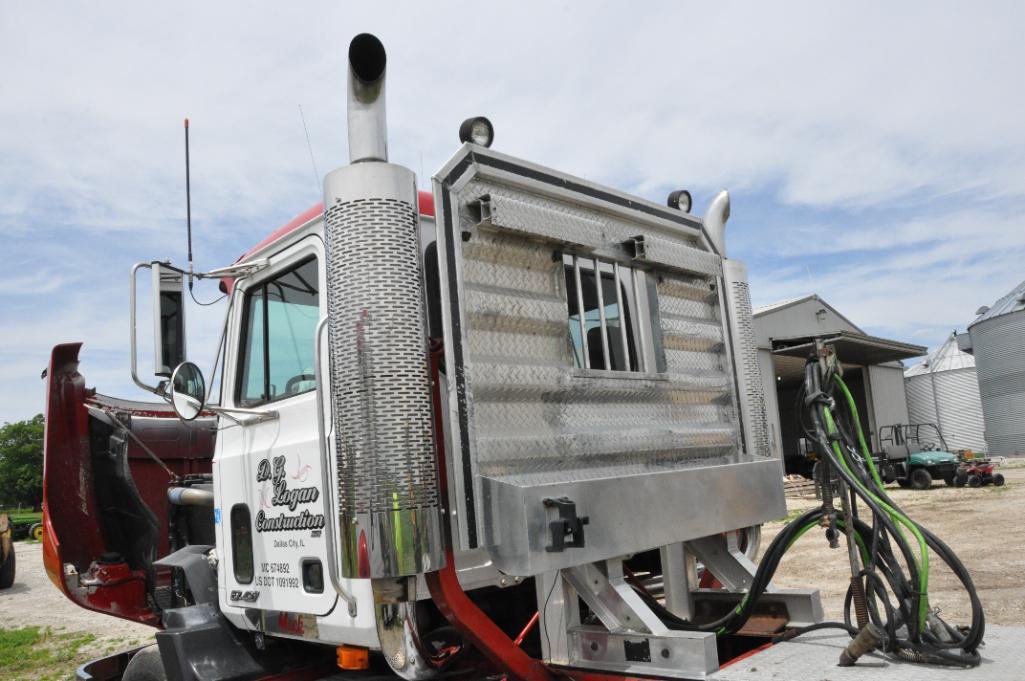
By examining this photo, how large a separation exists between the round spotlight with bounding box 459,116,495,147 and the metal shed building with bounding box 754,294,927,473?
20.6m

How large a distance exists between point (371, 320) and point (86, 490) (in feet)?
11.3

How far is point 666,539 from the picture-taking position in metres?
3.26

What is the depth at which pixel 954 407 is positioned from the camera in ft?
138

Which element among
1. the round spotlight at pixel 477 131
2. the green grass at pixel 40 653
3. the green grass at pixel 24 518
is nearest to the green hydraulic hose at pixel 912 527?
the round spotlight at pixel 477 131

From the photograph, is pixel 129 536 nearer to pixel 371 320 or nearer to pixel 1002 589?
pixel 371 320

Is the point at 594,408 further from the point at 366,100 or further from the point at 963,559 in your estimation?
the point at 963,559

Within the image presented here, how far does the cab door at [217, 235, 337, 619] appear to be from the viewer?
3.31 metres

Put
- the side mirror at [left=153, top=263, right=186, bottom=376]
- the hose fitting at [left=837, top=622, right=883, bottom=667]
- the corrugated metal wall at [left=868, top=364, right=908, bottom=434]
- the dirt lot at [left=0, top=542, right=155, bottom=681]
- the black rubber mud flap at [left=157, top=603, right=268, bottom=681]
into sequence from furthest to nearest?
the corrugated metal wall at [left=868, top=364, right=908, bottom=434], the dirt lot at [left=0, top=542, right=155, bottom=681], the black rubber mud flap at [left=157, top=603, right=268, bottom=681], the side mirror at [left=153, top=263, right=186, bottom=376], the hose fitting at [left=837, top=622, right=883, bottom=667]

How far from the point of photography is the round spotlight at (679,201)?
449 centimetres

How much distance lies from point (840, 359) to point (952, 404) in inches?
609

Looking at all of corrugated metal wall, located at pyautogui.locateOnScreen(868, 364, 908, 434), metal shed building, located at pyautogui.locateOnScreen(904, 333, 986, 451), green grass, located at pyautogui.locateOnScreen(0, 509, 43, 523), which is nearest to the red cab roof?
green grass, located at pyautogui.locateOnScreen(0, 509, 43, 523)

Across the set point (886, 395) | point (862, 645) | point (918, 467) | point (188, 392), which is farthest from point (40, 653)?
point (886, 395)

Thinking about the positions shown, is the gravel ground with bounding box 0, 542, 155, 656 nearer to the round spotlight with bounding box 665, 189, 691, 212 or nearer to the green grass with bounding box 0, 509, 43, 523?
the round spotlight with bounding box 665, 189, 691, 212

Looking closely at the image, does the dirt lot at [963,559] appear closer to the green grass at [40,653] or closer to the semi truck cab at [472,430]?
the semi truck cab at [472,430]
